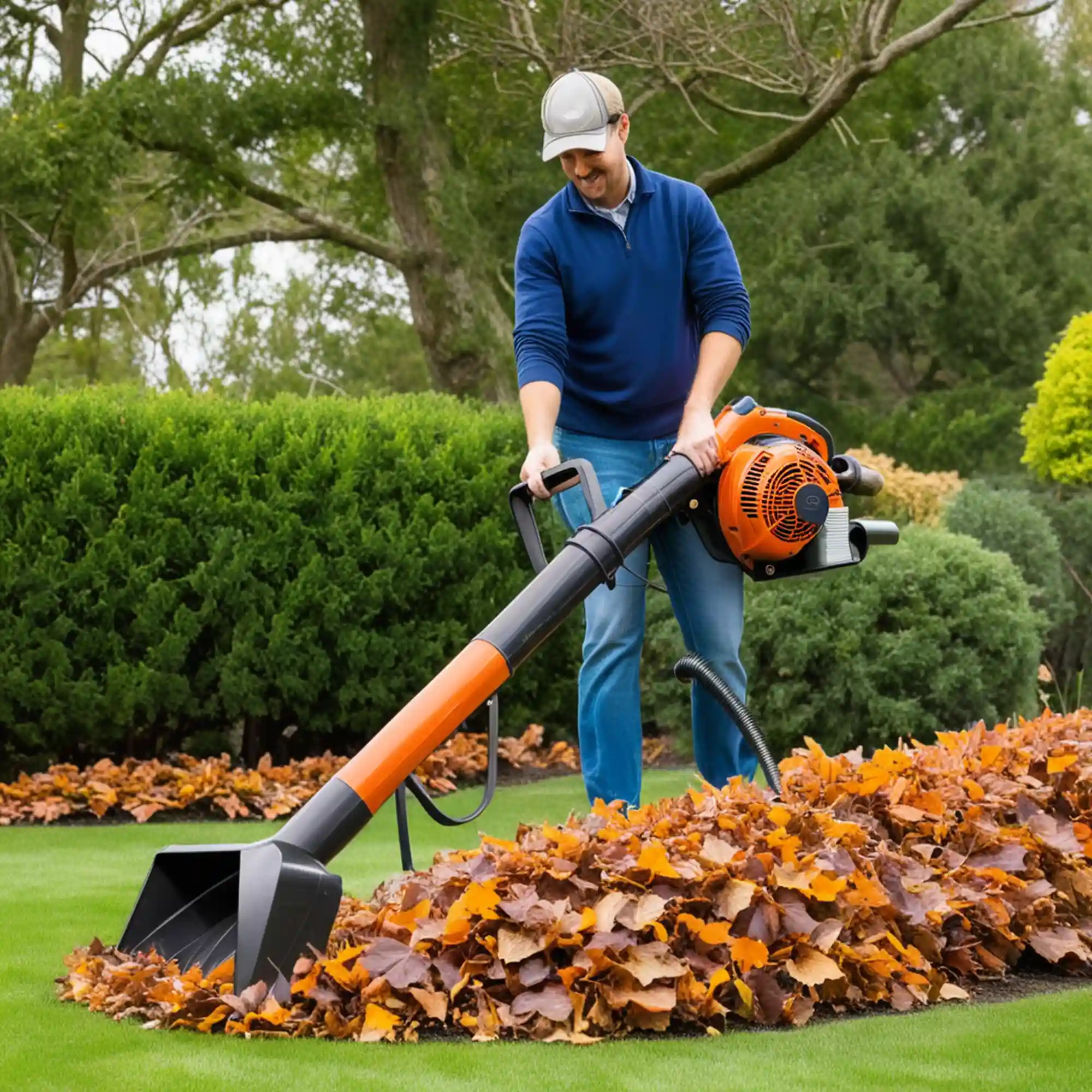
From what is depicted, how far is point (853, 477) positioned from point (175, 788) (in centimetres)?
375

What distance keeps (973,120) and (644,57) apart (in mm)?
10374

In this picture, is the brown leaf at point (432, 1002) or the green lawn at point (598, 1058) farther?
the brown leaf at point (432, 1002)

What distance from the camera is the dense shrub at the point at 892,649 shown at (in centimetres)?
699

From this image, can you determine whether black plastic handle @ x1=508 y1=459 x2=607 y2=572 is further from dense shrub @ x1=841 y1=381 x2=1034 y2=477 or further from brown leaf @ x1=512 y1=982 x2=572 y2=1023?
dense shrub @ x1=841 y1=381 x2=1034 y2=477

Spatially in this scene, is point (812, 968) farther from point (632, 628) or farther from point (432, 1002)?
point (632, 628)

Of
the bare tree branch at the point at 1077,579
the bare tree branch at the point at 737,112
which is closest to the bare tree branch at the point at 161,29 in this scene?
the bare tree branch at the point at 737,112

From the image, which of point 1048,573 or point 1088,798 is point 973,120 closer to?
point 1048,573

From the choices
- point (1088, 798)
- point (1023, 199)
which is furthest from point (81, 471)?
point (1023, 199)

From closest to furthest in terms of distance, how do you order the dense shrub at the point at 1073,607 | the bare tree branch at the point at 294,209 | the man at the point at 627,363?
1. the man at the point at 627,363
2. the dense shrub at the point at 1073,607
3. the bare tree branch at the point at 294,209

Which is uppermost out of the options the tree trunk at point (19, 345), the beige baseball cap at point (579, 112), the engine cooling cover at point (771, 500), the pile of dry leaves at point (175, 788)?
the tree trunk at point (19, 345)

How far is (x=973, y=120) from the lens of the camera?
20953 mm

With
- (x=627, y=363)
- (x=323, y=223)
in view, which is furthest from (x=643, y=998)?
(x=323, y=223)

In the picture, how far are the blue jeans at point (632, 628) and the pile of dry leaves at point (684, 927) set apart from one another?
0.41 metres

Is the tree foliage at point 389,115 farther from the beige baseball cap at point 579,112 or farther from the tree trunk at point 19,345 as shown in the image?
the beige baseball cap at point 579,112
